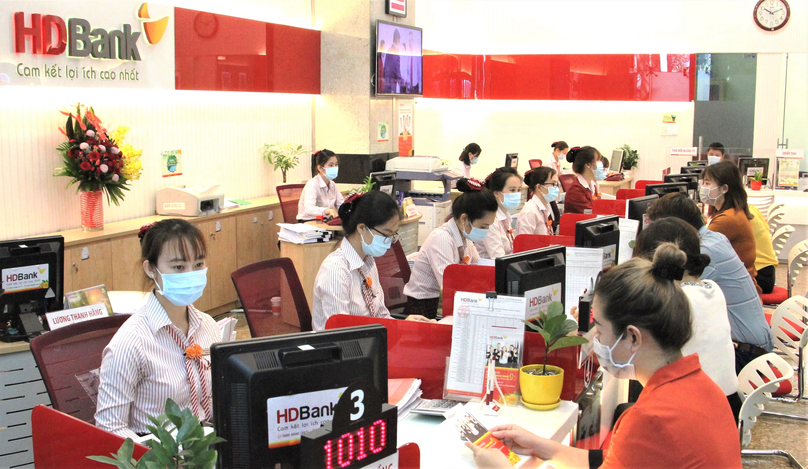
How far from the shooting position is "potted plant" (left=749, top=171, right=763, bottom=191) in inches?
379

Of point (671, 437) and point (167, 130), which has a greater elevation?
point (167, 130)

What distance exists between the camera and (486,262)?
4.44 m

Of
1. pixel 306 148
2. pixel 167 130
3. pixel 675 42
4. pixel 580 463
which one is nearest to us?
pixel 580 463

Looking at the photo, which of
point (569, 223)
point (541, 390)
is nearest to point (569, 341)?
point (541, 390)

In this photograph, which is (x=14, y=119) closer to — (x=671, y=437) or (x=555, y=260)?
(x=555, y=260)

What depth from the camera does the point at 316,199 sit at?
748cm

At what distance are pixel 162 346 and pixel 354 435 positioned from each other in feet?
4.21

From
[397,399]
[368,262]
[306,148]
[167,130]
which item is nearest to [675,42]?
[306,148]

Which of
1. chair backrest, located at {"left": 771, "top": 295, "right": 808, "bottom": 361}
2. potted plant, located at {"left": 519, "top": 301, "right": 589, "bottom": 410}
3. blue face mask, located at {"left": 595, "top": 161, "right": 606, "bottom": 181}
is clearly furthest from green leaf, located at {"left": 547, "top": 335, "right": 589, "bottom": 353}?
blue face mask, located at {"left": 595, "top": 161, "right": 606, "bottom": 181}

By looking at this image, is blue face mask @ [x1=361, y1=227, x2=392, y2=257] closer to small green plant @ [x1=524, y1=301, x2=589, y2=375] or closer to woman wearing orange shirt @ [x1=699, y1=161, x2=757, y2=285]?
small green plant @ [x1=524, y1=301, x2=589, y2=375]

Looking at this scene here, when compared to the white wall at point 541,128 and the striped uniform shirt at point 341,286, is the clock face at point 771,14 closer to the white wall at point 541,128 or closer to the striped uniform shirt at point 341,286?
the white wall at point 541,128

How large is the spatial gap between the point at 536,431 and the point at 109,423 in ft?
4.49

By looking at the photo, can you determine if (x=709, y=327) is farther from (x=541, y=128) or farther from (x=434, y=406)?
(x=541, y=128)

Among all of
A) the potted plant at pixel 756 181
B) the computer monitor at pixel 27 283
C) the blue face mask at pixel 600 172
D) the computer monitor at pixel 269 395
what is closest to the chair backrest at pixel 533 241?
the computer monitor at pixel 27 283
